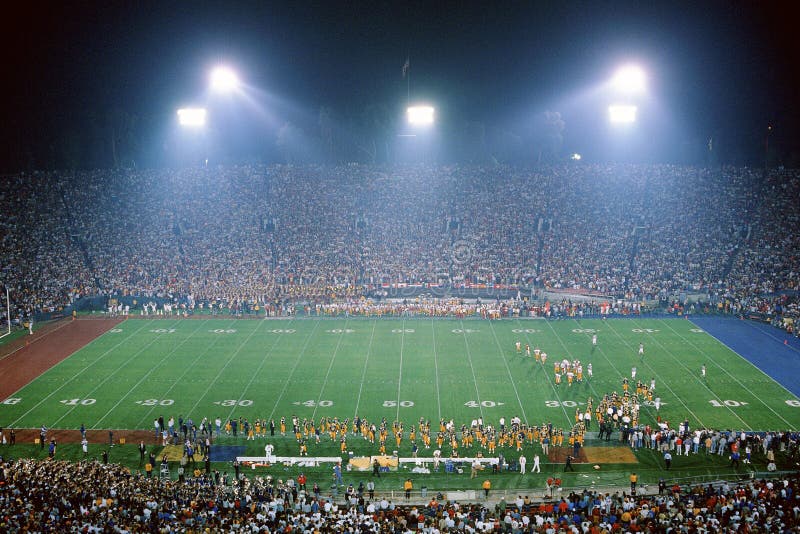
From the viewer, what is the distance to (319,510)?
62.5 feet

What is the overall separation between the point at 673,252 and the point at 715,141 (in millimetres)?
17857

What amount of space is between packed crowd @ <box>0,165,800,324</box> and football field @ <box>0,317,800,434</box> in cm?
663

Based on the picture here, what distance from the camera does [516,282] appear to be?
1876 inches

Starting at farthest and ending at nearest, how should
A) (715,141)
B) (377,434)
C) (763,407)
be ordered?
(715,141) → (763,407) → (377,434)

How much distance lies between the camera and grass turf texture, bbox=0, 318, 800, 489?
27.5 meters

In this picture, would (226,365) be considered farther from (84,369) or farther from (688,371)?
(688,371)

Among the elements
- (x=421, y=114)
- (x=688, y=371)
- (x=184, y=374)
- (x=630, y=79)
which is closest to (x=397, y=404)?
(x=184, y=374)

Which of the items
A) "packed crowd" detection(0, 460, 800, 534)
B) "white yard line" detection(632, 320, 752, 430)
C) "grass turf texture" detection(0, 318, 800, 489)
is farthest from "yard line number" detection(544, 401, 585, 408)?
"packed crowd" detection(0, 460, 800, 534)

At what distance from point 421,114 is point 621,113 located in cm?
1676

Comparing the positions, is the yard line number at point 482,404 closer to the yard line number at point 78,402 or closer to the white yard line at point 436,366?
the white yard line at point 436,366

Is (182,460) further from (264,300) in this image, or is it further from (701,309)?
(701,309)

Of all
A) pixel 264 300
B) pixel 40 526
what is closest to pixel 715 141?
pixel 264 300

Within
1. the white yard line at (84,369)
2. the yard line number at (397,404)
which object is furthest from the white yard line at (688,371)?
the white yard line at (84,369)

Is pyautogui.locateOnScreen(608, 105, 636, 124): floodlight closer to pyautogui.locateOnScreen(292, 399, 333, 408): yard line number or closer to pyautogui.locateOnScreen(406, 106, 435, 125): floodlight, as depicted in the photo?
pyautogui.locateOnScreen(406, 106, 435, 125): floodlight
